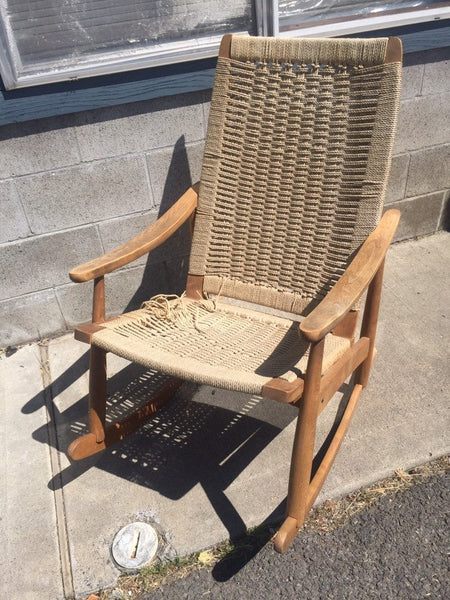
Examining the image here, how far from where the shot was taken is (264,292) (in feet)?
6.38

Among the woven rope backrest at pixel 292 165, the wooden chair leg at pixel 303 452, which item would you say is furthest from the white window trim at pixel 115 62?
the wooden chair leg at pixel 303 452

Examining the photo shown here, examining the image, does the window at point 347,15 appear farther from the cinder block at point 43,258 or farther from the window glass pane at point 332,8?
the cinder block at point 43,258

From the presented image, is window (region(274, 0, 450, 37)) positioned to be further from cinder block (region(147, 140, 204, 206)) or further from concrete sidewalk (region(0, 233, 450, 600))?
concrete sidewalk (region(0, 233, 450, 600))

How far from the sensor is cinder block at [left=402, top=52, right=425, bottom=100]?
7.73ft

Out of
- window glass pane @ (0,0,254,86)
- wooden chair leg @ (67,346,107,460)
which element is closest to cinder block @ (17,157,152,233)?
window glass pane @ (0,0,254,86)

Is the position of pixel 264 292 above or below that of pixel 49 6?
below

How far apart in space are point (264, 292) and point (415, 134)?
3.96ft

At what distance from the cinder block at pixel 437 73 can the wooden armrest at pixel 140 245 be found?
1226 millimetres

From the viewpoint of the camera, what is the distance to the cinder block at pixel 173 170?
7.27 ft

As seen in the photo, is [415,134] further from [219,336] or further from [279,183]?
[219,336]

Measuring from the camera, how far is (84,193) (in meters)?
2.17

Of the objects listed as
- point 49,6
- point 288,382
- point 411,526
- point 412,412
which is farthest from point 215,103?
point 411,526

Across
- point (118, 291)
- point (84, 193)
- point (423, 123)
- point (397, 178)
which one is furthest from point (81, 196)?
point (423, 123)

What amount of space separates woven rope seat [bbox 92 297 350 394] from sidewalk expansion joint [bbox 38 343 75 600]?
538 millimetres
